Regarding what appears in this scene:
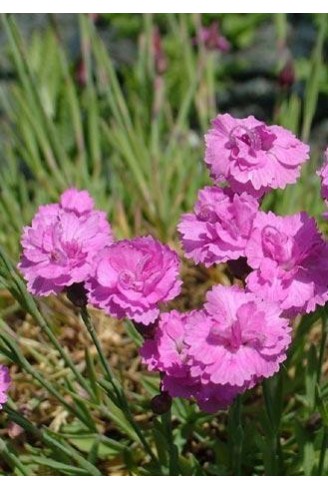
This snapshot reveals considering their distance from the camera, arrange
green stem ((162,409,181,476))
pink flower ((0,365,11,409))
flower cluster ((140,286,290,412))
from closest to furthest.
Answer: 1. flower cluster ((140,286,290,412))
2. pink flower ((0,365,11,409))
3. green stem ((162,409,181,476))

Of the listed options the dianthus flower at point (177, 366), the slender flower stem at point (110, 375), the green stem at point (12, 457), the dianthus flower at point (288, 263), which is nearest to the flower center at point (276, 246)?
the dianthus flower at point (288, 263)

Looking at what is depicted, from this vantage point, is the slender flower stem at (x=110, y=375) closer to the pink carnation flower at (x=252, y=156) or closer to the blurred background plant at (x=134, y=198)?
the blurred background plant at (x=134, y=198)

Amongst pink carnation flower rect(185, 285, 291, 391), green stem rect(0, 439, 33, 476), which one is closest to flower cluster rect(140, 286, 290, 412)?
pink carnation flower rect(185, 285, 291, 391)

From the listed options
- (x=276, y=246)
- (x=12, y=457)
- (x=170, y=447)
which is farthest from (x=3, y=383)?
(x=276, y=246)

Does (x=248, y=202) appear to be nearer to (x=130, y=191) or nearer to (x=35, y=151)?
(x=130, y=191)

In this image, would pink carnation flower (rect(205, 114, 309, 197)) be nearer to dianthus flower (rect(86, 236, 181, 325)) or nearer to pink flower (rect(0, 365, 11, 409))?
dianthus flower (rect(86, 236, 181, 325))

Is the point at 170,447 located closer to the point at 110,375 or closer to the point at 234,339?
the point at 110,375

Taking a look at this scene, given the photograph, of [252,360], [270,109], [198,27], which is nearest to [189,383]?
[252,360]
